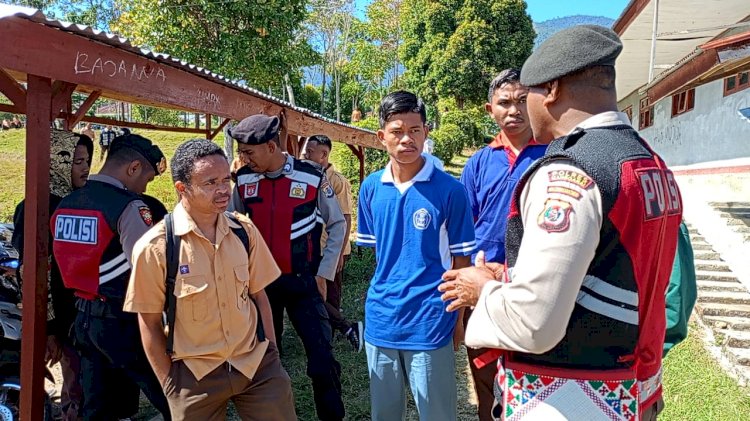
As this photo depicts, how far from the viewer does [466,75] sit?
20047 mm

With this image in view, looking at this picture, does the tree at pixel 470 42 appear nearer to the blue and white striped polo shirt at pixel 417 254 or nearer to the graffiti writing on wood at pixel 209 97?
the graffiti writing on wood at pixel 209 97

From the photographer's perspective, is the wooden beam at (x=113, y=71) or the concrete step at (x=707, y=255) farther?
the concrete step at (x=707, y=255)

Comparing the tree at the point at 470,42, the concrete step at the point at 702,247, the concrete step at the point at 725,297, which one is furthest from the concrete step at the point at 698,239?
the tree at the point at 470,42

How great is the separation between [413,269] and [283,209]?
1.14m

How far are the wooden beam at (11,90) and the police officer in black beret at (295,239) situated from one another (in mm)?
1071

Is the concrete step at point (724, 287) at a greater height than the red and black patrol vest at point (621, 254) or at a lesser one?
lesser

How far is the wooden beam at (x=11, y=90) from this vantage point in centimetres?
252

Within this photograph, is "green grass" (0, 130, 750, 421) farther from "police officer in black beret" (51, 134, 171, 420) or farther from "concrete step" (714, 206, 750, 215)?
"concrete step" (714, 206, 750, 215)

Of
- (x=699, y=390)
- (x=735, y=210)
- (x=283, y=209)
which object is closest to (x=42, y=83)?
(x=283, y=209)

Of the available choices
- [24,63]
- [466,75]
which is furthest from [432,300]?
[466,75]

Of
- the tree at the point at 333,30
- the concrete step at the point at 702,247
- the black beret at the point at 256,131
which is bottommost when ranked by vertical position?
the concrete step at the point at 702,247

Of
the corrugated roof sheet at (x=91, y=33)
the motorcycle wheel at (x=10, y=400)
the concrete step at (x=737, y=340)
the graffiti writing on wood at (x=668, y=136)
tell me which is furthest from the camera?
the graffiti writing on wood at (x=668, y=136)

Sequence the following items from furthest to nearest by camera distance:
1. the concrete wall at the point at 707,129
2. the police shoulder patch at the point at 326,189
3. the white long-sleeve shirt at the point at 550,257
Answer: the concrete wall at the point at 707,129
the police shoulder patch at the point at 326,189
the white long-sleeve shirt at the point at 550,257

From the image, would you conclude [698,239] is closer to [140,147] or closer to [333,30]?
[140,147]
